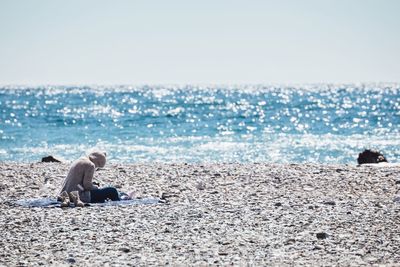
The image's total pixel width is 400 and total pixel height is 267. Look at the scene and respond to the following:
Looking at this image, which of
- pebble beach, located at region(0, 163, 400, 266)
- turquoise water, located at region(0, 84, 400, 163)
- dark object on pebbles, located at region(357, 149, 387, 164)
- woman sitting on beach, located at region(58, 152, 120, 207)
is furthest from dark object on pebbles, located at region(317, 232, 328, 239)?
turquoise water, located at region(0, 84, 400, 163)

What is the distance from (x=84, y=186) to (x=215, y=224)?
9.83 ft

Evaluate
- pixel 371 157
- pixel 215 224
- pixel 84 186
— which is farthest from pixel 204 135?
pixel 215 224

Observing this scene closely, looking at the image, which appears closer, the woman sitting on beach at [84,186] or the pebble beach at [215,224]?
the pebble beach at [215,224]

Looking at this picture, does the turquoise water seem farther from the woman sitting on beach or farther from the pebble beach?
the woman sitting on beach

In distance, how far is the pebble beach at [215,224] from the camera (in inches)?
345

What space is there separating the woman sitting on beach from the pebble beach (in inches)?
20.2

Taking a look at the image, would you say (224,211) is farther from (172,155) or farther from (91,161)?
(172,155)

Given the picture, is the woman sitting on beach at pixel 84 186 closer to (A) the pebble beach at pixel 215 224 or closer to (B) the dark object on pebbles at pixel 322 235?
(A) the pebble beach at pixel 215 224

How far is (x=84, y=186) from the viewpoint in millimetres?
12453

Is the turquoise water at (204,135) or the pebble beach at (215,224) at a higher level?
the pebble beach at (215,224)

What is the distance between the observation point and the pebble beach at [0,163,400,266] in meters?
8.77

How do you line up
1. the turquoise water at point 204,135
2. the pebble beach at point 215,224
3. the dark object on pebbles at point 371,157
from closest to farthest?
the pebble beach at point 215,224 < the dark object on pebbles at point 371,157 < the turquoise water at point 204,135

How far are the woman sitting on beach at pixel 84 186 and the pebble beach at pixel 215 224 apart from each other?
0.51m

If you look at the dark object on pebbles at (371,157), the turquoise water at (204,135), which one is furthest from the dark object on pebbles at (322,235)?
the turquoise water at (204,135)
